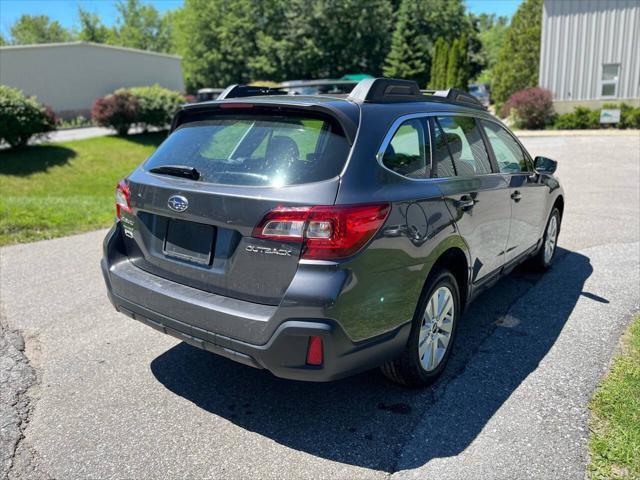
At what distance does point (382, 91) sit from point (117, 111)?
59.1 ft

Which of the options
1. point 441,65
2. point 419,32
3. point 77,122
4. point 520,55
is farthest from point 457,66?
point 77,122

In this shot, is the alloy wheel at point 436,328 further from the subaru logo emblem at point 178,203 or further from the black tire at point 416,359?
the subaru logo emblem at point 178,203

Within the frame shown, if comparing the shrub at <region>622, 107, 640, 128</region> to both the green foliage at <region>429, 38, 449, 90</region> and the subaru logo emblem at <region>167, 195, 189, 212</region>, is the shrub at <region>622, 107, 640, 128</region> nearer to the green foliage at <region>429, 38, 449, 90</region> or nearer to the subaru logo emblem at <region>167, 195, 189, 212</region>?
the green foliage at <region>429, 38, 449, 90</region>

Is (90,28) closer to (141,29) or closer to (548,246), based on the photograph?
(141,29)

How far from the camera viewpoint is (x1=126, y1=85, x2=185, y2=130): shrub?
2008 cm

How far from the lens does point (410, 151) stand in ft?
10.8

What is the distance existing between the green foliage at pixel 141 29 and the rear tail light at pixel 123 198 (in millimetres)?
78394

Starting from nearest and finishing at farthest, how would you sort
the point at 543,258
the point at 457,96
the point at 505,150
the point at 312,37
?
1. the point at 457,96
2. the point at 505,150
3. the point at 543,258
4. the point at 312,37

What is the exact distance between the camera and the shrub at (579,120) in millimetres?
20172

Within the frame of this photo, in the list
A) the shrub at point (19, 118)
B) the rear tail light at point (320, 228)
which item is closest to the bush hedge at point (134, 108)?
the shrub at point (19, 118)

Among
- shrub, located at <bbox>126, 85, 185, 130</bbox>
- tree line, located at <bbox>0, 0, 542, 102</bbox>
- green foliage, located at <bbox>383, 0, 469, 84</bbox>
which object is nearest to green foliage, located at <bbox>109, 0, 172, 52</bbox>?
tree line, located at <bbox>0, 0, 542, 102</bbox>

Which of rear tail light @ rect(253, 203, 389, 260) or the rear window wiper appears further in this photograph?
the rear window wiper

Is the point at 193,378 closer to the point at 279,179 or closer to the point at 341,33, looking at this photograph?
the point at 279,179

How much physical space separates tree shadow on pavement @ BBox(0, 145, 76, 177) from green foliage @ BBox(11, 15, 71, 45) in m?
70.6
